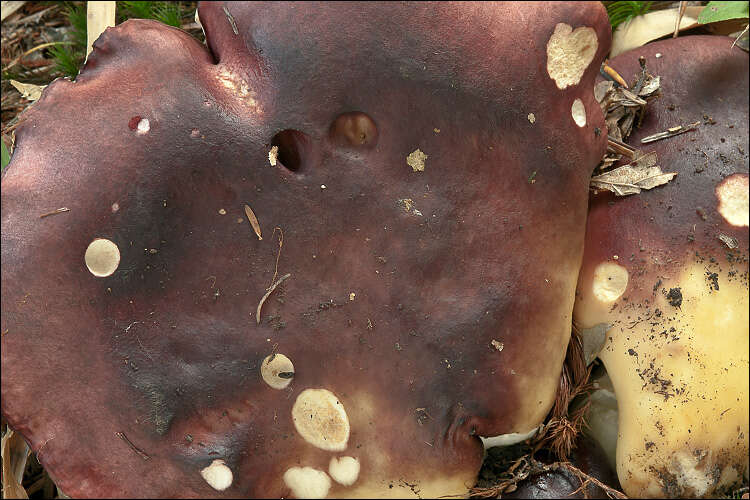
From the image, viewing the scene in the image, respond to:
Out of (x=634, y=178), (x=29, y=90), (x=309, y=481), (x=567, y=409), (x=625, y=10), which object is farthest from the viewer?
(x=625, y=10)

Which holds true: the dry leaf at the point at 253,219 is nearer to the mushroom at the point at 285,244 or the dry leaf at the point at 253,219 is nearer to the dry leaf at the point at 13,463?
the mushroom at the point at 285,244

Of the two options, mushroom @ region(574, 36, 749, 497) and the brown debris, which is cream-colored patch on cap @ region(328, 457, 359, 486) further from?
mushroom @ region(574, 36, 749, 497)

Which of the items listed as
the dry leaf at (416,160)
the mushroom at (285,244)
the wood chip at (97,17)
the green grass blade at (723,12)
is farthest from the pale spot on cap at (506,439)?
the wood chip at (97,17)

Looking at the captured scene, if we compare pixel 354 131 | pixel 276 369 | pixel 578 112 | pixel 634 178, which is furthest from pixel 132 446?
pixel 634 178

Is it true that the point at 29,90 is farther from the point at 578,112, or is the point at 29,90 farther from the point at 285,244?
the point at 578,112

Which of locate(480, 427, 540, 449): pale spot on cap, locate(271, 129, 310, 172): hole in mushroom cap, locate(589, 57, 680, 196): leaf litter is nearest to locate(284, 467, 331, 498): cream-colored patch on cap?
locate(480, 427, 540, 449): pale spot on cap

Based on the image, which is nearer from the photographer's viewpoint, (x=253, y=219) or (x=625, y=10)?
(x=253, y=219)
